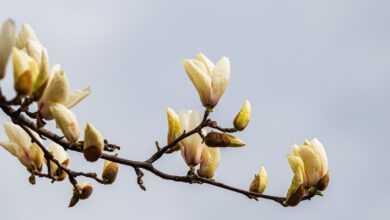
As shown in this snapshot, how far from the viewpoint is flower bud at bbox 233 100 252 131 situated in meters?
2.00

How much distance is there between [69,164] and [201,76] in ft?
1.56

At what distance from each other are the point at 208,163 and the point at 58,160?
0.41 meters

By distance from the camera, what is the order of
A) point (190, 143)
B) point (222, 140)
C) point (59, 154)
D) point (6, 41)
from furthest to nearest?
point (59, 154) < point (190, 143) < point (222, 140) < point (6, 41)

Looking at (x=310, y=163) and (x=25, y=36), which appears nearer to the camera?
(x=25, y=36)

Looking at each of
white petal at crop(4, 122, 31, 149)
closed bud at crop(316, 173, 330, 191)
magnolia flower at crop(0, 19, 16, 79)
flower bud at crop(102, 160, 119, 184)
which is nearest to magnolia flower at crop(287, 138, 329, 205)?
closed bud at crop(316, 173, 330, 191)

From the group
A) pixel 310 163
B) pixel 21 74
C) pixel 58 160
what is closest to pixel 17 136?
pixel 58 160

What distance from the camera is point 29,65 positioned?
1682 millimetres

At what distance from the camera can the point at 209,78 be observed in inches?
79.7

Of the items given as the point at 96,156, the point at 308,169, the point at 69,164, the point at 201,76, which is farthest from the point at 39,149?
→ the point at 308,169

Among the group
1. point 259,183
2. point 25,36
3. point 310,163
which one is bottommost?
point 259,183

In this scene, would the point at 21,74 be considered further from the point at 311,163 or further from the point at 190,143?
the point at 311,163

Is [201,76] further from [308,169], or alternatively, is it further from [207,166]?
[308,169]

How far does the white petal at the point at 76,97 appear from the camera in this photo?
Result: 5.96 ft

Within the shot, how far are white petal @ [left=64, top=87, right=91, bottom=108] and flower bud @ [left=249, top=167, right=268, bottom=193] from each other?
0.55 m
